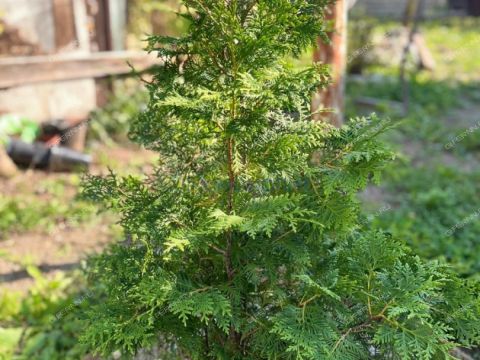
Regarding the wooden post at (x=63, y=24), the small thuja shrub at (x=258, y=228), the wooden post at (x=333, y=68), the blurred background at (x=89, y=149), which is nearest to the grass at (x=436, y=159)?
the blurred background at (x=89, y=149)

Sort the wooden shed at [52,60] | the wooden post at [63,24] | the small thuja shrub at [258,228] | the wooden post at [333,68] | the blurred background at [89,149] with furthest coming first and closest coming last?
the wooden post at [63,24], the wooden shed at [52,60], the wooden post at [333,68], the blurred background at [89,149], the small thuja shrub at [258,228]

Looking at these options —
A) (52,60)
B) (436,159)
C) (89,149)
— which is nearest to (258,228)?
(52,60)

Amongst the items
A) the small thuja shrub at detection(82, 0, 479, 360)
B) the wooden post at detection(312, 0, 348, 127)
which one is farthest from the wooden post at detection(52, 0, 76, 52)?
the small thuja shrub at detection(82, 0, 479, 360)

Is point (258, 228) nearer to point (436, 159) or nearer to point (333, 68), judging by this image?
point (333, 68)

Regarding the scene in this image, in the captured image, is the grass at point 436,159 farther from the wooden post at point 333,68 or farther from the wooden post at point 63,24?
the wooden post at point 63,24

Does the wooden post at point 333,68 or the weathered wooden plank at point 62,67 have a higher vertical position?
the wooden post at point 333,68

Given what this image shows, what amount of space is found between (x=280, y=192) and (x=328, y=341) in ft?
2.09

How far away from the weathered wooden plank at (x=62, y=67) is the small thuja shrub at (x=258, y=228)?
424 cm

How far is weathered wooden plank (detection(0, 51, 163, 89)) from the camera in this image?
22.2 ft

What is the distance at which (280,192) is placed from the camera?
2.47m

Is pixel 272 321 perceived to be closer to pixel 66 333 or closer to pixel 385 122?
pixel 385 122

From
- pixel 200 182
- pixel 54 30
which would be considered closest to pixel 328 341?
pixel 200 182

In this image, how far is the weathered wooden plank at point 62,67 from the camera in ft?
22.2

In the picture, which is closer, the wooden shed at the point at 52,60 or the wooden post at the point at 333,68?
the wooden post at the point at 333,68
